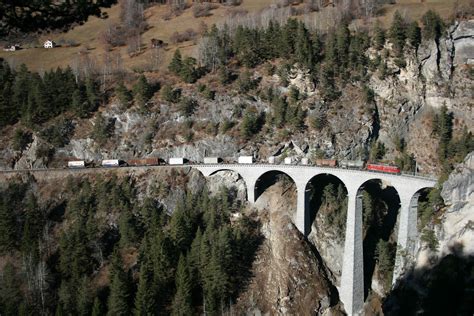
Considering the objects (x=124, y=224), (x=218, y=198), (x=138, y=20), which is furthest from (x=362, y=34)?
(x=138, y=20)

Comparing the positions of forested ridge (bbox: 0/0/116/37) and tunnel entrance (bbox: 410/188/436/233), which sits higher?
forested ridge (bbox: 0/0/116/37)

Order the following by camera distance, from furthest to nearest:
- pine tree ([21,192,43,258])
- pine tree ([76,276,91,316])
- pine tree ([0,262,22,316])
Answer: pine tree ([21,192,43,258]) → pine tree ([0,262,22,316]) → pine tree ([76,276,91,316])

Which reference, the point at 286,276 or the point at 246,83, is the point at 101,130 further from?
the point at 286,276

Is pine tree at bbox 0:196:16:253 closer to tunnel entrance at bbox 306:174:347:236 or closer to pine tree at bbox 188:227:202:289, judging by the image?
pine tree at bbox 188:227:202:289

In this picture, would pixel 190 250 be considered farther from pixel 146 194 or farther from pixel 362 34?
pixel 362 34

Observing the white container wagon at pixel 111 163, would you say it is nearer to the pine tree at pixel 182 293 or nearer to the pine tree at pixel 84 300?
the pine tree at pixel 84 300

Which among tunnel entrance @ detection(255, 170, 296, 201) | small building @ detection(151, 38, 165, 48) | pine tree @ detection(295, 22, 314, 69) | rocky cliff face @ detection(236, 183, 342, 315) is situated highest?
small building @ detection(151, 38, 165, 48)

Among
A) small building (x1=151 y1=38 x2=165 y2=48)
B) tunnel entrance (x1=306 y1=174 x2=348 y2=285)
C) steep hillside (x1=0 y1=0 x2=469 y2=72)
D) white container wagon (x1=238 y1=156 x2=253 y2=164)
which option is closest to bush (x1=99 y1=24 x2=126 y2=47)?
steep hillside (x1=0 y1=0 x2=469 y2=72)
